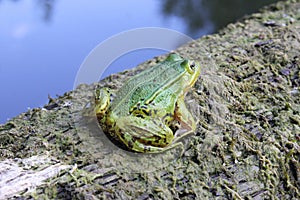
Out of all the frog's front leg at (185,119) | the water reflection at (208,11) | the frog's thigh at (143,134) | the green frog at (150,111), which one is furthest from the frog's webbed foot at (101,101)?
the water reflection at (208,11)

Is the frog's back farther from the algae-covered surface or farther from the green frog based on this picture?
the algae-covered surface

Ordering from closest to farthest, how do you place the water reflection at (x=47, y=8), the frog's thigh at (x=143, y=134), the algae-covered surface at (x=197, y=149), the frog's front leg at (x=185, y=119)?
the algae-covered surface at (x=197, y=149) < the frog's thigh at (x=143, y=134) < the frog's front leg at (x=185, y=119) < the water reflection at (x=47, y=8)

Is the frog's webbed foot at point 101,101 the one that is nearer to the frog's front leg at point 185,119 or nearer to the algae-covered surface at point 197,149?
the algae-covered surface at point 197,149

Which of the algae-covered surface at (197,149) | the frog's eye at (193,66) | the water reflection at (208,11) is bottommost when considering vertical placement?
the algae-covered surface at (197,149)

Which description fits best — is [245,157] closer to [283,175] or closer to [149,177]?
[283,175]

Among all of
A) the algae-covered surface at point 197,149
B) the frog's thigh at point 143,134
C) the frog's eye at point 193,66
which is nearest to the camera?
the algae-covered surface at point 197,149

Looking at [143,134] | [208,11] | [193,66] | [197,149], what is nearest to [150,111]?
[143,134]

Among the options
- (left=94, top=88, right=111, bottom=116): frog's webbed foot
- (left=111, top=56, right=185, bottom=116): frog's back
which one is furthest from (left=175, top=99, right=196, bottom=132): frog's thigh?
(left=94, top=88, right=111, bottom=116): frog's webbed foot
